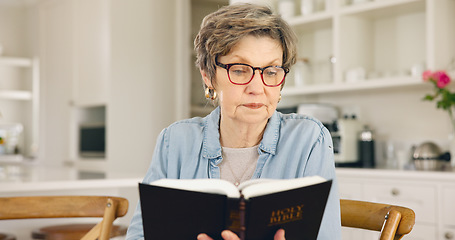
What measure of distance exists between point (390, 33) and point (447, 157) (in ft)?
3.26

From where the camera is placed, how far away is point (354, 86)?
336 cm

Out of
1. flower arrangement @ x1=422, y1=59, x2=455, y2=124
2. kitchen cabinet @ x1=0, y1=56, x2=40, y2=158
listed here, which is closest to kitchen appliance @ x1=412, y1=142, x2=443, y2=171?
flower arrangement @ x1=422, y1=59, x2=455, y2=124

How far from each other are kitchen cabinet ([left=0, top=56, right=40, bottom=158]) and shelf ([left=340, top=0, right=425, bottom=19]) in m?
4.06

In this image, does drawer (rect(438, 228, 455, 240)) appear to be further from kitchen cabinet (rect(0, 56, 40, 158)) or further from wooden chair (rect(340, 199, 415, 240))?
kitchen cabinet (rect(0, 56, 40, 158))

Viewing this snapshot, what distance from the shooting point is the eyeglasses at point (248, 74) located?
124cm

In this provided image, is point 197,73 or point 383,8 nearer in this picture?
point 383,8

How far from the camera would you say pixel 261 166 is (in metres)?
1.31

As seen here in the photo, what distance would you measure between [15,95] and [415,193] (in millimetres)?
4913

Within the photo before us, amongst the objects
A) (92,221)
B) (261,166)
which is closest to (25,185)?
(92,221)

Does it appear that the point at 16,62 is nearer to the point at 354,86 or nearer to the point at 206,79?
the point at 354,86

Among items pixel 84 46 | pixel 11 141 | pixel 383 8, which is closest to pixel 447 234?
pixel 383 8

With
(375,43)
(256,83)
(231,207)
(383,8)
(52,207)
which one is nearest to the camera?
(231,207)

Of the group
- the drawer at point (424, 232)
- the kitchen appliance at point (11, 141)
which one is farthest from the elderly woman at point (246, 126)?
the kitchen appliance at point (11, 141)

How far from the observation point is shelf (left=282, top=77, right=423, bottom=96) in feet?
10.3
